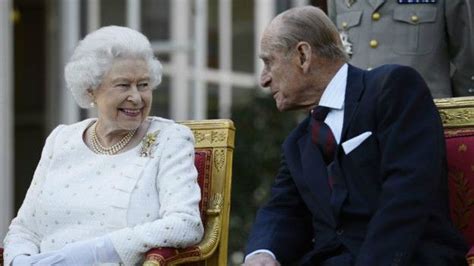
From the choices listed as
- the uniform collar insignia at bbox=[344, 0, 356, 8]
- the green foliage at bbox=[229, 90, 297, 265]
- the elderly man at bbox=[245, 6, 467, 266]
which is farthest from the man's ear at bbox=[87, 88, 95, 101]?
the green foliage at bbox=[229, 90, 297, 265]

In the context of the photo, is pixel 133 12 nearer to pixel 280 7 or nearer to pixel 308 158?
pixel 280 7

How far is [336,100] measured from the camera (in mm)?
4102

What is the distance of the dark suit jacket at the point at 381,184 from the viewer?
3836 mm

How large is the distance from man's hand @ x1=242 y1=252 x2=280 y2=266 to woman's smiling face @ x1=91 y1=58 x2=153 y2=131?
599 millimetres

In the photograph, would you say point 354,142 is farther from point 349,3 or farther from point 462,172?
point 349,3

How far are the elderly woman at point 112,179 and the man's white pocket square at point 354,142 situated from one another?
1.78 ft

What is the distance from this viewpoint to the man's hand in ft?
13.6

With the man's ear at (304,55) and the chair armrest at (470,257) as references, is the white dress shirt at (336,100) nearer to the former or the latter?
the man's ear at (304,55)

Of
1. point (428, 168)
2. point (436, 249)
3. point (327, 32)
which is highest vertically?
point (327, 32)

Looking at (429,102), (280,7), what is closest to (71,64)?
(429,102)

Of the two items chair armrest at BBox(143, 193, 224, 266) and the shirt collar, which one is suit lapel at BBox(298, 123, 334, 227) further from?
chair armrest at BBox(143, 193, 224, 266)

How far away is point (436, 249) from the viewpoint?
3.92 m

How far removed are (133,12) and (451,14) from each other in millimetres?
5901

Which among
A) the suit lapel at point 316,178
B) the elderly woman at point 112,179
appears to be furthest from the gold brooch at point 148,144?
the suit lapel at point 316,178
